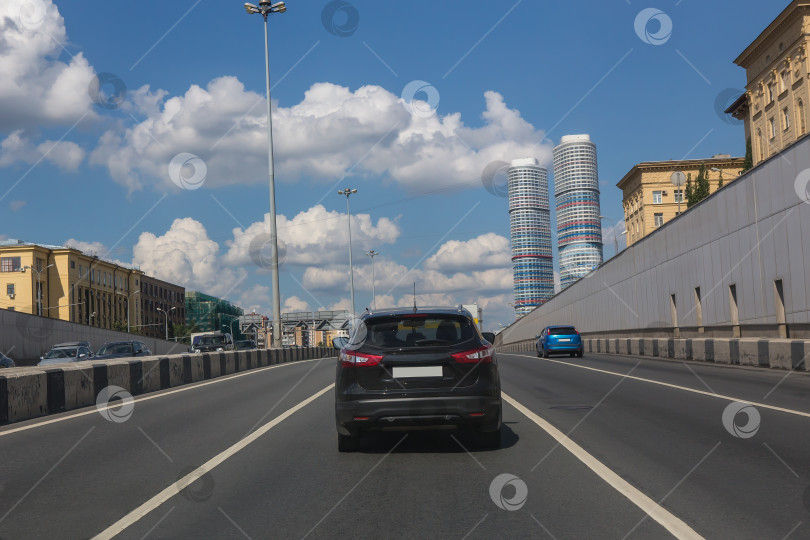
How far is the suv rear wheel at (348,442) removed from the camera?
8242 mm

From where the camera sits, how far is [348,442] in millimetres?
8273

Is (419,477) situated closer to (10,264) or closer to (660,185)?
(660,185)

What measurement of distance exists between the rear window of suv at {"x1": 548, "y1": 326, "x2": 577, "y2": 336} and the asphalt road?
934 inches

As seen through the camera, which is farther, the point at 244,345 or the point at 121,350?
the point at 244,345

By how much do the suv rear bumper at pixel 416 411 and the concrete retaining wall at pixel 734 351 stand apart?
1351 centimetres

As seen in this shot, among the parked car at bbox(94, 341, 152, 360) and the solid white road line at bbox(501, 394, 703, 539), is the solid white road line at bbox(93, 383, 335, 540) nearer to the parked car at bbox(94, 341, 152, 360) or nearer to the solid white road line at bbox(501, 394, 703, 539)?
the solid white road line at bbox(501, 394, 703, 539)

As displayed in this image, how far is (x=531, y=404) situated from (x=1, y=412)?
319 inches

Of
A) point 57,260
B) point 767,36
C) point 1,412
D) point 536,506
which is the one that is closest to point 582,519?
point 536,506

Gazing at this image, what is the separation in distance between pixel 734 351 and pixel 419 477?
18770 millimetres


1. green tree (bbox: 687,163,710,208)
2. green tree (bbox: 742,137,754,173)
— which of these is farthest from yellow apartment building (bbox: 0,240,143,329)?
green tree (bbox: 742,137,754,173)

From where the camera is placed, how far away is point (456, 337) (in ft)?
27.0

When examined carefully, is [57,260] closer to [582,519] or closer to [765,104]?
[765,104]

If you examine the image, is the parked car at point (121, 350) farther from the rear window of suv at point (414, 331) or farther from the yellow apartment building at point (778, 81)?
the yellow apartment building at point (778, 81)

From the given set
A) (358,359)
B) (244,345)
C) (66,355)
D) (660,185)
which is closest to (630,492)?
(358,359)
